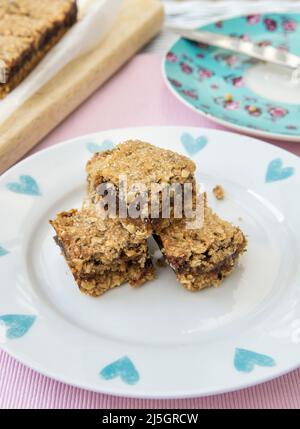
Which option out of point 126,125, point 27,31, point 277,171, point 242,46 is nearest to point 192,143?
point 277,171

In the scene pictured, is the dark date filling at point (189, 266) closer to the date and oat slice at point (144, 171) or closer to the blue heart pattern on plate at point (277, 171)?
the date and oat slice at point (144, 171)

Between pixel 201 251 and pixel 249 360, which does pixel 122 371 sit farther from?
pixel 201 251

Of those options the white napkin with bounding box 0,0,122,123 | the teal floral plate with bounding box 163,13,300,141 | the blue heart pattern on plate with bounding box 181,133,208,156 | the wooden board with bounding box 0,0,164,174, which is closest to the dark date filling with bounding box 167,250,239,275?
the blue heart pattern on plate with bounding box 181,133,208,156

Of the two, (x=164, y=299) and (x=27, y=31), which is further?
(x=27, y=31)

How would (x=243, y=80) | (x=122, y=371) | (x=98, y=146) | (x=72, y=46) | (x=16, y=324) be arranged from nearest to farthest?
(x=122, y=371) < (x=16, y=324) < (x=98, y=146) < (x=243, y=80) < (x=72, y=46)

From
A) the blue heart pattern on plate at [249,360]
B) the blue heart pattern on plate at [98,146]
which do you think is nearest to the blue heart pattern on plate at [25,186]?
the blue heart pattern on plate at [98,146]

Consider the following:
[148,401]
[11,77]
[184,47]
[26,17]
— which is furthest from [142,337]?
[26,17]
